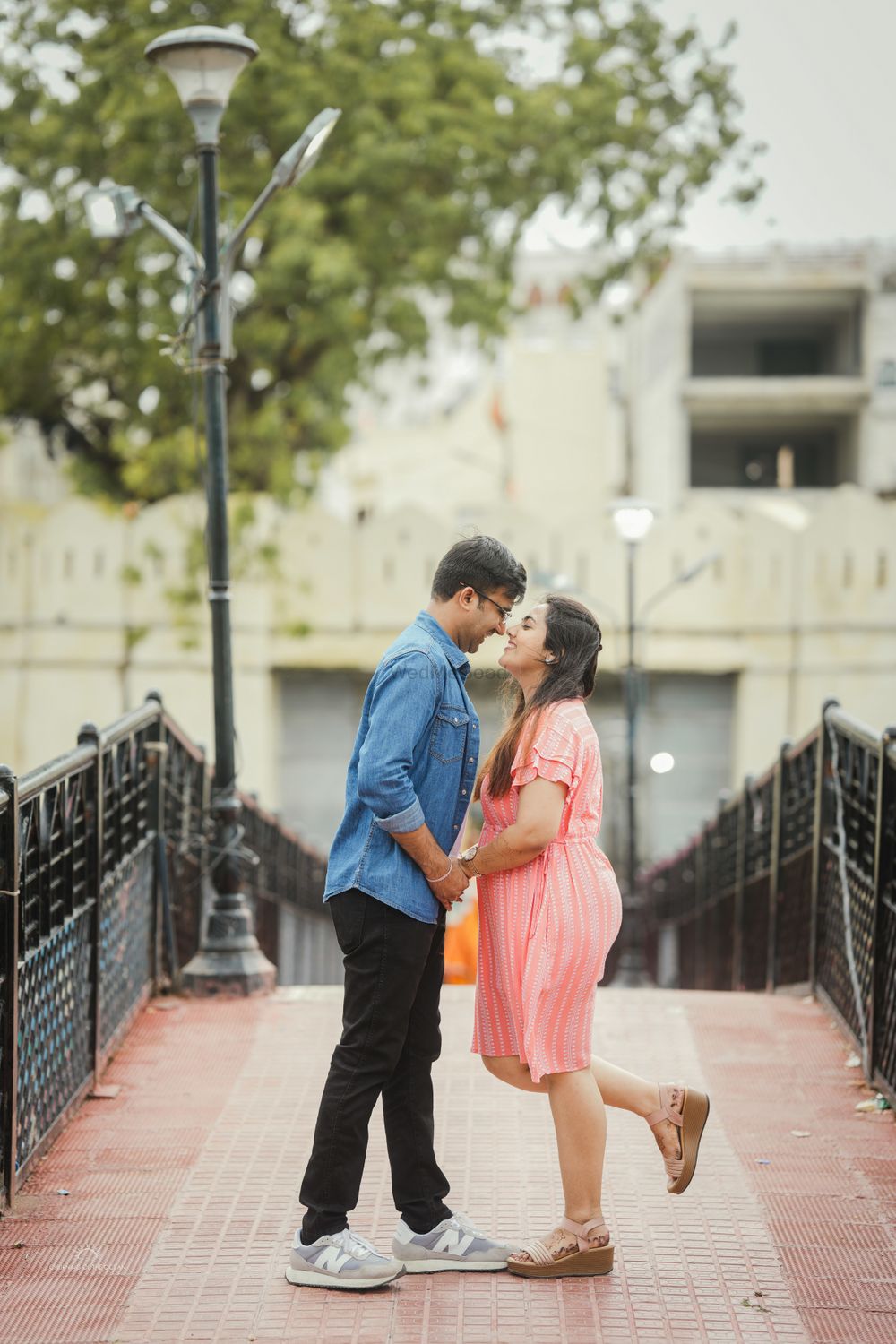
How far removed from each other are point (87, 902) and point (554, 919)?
2258 millimetres

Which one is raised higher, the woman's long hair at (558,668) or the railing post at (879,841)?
the woman's long hair at (558,668)

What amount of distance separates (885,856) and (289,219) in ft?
45.8

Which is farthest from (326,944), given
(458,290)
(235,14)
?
(235,14)

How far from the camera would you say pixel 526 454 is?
130ft

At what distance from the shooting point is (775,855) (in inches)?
331

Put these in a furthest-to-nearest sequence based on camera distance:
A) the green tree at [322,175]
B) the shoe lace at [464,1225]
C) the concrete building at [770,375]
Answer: the concrete building at [770,375] → the green tree at [322,175] → the shoe lace at [464,1225]

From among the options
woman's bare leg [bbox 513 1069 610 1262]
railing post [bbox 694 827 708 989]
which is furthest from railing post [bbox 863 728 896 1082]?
railing post [bbox 694 827 708 989]

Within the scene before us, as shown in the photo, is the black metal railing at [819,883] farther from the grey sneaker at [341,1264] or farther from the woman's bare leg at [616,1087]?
the grey sneaker at [341,1264]

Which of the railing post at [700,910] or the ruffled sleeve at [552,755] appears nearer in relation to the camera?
the ruffled sleeve at [552,755]

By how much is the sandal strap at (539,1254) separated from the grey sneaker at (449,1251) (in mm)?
80

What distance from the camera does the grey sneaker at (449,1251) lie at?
151 inches

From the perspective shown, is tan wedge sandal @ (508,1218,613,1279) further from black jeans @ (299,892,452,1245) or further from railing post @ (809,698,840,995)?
railing post @ (809,698,840,995)

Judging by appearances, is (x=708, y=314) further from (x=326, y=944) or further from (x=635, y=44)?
(x=326, y=944)

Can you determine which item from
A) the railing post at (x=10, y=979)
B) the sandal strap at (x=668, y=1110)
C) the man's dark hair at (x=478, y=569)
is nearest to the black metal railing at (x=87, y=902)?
the railing post at (x=10, y=979)
